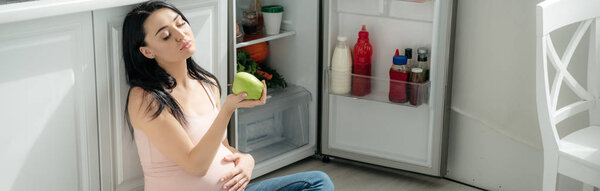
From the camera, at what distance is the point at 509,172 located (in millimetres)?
2570

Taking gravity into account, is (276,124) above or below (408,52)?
below

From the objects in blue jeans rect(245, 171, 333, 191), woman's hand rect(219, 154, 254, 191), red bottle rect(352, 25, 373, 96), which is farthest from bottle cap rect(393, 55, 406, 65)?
woman's hand rect(219, 154, 254, 191)

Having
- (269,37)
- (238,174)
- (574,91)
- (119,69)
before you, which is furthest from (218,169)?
(574,91)

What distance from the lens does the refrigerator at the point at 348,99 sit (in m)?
2.48

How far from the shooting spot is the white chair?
1.99 metres

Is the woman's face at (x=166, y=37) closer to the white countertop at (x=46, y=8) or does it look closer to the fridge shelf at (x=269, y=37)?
the white countertop at (x=46, y=8)

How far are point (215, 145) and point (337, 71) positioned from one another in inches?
35.6

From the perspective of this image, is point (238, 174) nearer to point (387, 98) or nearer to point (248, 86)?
point (248, 86)

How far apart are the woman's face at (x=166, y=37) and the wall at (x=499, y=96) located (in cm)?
110

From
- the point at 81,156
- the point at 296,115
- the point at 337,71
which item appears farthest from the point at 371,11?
the point at 81,156

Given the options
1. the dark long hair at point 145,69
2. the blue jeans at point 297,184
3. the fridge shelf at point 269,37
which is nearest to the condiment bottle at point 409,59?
the fridge shelf at point 269,37

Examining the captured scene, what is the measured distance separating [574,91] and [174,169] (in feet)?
3.92

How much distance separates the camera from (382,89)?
101 inches

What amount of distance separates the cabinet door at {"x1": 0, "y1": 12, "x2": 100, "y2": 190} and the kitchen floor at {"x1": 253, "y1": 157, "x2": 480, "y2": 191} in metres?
0.95
